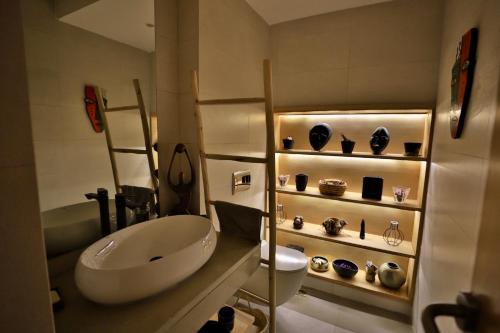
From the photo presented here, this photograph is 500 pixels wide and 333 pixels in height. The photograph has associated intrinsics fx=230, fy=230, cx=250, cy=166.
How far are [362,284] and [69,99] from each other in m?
2.22

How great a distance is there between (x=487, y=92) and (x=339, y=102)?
4.25 feet

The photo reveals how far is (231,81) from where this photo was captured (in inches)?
63.4

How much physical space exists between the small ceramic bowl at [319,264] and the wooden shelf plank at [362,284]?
32 millimetres

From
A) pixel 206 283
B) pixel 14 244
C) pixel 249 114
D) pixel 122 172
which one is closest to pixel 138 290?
pixel 206 283

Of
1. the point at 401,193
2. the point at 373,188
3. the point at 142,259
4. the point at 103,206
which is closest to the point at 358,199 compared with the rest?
the point at 373,188

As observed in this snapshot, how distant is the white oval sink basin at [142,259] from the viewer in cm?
66

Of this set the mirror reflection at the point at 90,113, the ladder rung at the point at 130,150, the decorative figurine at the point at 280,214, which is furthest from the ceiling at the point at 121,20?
the decorative figurine at the point at 280,214

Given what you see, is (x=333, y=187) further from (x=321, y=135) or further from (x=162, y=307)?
(x=162, y=307)

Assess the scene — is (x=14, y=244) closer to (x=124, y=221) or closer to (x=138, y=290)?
(x=138, y=290)

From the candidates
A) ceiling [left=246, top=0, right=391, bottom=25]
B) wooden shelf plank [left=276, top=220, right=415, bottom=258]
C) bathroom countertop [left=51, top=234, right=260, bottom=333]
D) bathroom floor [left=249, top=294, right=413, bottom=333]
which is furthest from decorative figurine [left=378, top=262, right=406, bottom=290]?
ceiling [left=246, top=0, right=391, bottom=25]

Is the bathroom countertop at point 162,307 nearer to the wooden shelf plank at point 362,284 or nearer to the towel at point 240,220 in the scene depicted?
the towel at point 240,220

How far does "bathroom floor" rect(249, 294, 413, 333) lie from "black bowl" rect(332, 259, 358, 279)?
0.86 ft

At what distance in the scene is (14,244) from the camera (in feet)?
1.11

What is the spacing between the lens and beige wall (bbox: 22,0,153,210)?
794 mm
